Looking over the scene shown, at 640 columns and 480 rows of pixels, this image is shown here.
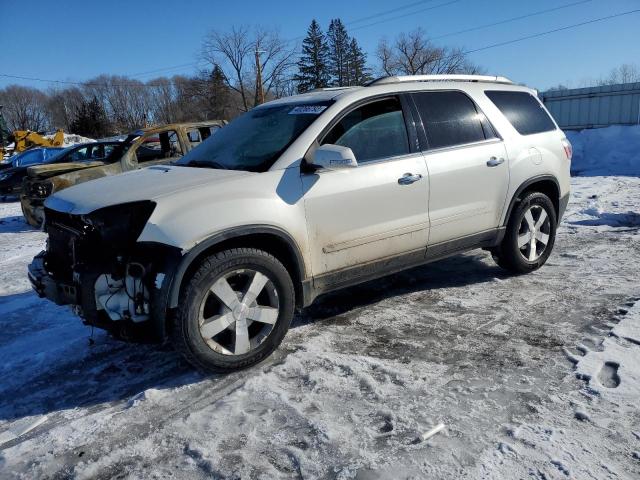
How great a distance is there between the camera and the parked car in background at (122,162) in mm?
9133

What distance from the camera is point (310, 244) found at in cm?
356

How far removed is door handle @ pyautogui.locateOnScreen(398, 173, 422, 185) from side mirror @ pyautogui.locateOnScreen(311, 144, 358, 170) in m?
0.58

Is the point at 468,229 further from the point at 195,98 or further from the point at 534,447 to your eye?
the point at 195,98

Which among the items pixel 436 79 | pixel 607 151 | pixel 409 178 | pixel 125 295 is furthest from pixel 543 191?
pixel 607 151

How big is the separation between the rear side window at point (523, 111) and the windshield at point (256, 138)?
199 centimetres

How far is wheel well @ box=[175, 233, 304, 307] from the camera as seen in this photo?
124 inches

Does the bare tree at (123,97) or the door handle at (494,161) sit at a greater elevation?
the bare tree at (123,97)

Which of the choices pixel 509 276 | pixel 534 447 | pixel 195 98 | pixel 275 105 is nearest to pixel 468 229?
pixel 509 276

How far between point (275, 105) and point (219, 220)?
168 centimetres

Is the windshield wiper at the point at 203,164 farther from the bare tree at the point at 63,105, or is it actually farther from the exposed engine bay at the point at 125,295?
the bare tree at the point at 63,105

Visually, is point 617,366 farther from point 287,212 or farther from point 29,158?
point 29,158

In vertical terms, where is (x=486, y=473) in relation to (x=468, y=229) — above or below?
below

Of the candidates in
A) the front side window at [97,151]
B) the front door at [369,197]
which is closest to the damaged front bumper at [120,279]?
the front door at [369,197]

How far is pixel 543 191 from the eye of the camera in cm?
519
